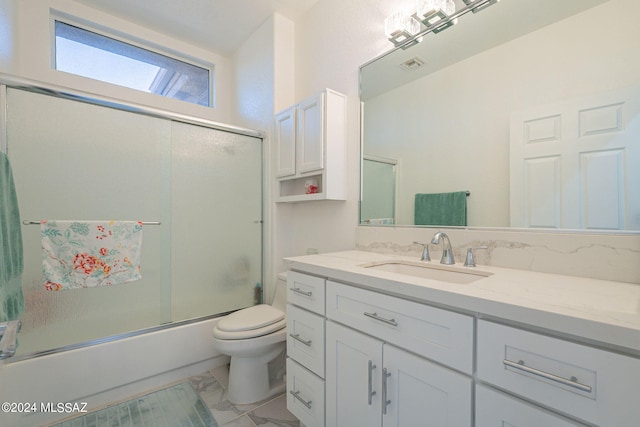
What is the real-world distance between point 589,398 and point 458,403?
293 mm

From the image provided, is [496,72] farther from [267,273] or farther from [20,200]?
[20,200]

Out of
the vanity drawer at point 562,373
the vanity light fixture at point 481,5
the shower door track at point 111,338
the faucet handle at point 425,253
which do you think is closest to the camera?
the vanity drawer at point 562,373

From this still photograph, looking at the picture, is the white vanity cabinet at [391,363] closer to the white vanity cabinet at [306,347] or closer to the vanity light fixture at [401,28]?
the white vanity cabinet at [306,347]

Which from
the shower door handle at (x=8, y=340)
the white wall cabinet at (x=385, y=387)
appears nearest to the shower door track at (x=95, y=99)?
the shower door handle at (x=8, y=340)

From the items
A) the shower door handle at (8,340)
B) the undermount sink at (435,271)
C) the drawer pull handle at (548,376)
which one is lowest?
the drawer pull handle at (548,376)

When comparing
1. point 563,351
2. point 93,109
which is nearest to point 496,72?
point 563,351

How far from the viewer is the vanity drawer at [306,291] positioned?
4.04ft

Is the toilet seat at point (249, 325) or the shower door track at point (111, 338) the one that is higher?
the toilet seat at point (249, 325)

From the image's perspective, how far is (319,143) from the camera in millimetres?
1804

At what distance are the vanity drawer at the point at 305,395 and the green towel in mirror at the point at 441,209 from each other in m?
0.93

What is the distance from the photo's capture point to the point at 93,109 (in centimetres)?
166

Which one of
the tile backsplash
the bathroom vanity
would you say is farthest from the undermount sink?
the tile backsplash

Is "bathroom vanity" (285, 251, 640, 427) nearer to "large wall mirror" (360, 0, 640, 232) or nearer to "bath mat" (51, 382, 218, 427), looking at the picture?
"large wall mirror" (360, 0, 640, 232)

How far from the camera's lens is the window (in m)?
2.19
